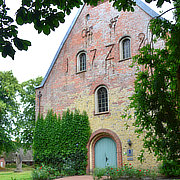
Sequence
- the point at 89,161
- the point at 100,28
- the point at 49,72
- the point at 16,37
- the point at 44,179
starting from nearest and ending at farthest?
1. the point at 16,37
2. the point at 44,179
3. the point at 89,161
4. the point at 100,28
5. the point at 49,72

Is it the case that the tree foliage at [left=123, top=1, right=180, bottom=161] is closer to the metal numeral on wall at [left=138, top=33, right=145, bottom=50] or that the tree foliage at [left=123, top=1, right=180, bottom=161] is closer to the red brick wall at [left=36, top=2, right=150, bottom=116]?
the red brick wall at [left=36, top=2, right=150, bottom=116]

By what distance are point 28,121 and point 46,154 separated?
13.4 m

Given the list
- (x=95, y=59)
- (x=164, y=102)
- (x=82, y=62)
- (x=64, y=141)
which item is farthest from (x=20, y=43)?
(x=82, y=62)

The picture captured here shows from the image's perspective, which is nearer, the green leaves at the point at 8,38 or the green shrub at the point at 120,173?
the green leaves at the point at 8,38

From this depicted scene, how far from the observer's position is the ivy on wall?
16.7 m

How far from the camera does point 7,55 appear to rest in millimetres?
4125

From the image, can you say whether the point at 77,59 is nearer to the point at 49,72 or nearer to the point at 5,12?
the point at 49,72

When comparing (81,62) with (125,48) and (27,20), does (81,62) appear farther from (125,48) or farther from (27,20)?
(27,20)

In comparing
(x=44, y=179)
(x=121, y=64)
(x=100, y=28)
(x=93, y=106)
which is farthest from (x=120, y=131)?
→ (x=100, y=28)

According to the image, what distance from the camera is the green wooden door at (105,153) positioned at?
52.2ft

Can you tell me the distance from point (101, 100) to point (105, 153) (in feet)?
10.6

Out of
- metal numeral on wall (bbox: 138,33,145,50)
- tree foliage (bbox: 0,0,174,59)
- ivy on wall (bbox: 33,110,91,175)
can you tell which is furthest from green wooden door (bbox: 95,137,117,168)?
tree foliage (bbox: 0,0,174,59)

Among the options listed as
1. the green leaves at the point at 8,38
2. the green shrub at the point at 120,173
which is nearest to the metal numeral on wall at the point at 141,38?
the green shrub at the point at 120,173

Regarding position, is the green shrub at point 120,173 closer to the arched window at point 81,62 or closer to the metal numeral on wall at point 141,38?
the metal numeral on wall at point 141,38
